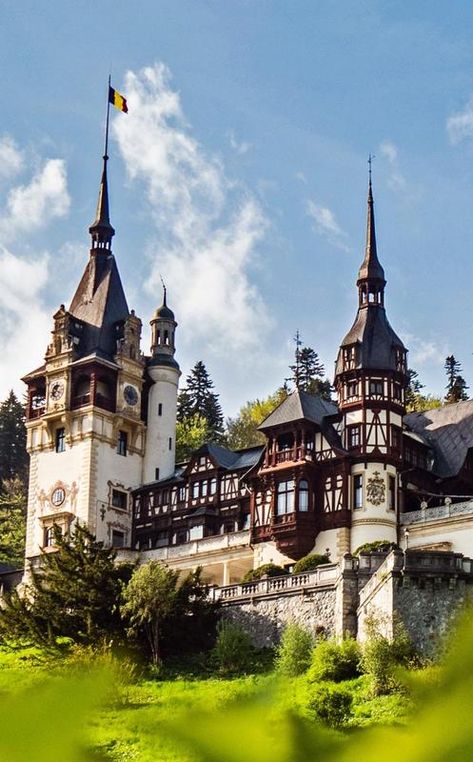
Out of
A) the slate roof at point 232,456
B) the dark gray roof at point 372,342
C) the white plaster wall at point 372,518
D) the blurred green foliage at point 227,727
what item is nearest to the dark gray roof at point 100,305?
the slate roof at point 232,456

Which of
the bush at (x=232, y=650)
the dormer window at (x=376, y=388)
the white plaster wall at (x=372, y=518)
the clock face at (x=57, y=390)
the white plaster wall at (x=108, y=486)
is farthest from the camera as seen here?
the clock face at (x=57, y=390)

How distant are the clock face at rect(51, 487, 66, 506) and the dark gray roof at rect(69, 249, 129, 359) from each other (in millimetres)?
6553

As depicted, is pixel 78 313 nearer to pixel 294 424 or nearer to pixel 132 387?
pixel 132 387

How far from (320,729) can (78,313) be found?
65.4 m

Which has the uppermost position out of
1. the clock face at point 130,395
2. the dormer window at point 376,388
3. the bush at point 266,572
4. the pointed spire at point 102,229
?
the pointed spire at point 102,229

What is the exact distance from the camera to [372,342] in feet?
176

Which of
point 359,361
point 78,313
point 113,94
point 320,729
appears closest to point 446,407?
point 359,361

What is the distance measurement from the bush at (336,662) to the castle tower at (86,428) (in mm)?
24345

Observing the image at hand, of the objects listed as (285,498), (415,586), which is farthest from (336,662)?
(285,498)

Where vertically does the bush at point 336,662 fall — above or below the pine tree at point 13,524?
below

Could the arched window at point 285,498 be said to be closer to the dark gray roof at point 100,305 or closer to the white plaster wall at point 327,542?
the white plaster wall at point 327,542

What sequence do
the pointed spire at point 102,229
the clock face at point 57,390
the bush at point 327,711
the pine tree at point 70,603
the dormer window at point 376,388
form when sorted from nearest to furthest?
the bush at point 327,711 → the pine tree at point 70,603 → the dormer window at point 376,388 → the clock face at point 57,390 → the pointed spire at point 102,229

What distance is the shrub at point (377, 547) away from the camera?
1644 inches

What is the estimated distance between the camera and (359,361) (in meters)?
53.1
